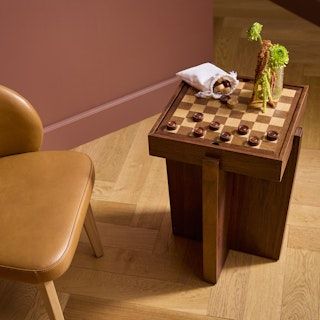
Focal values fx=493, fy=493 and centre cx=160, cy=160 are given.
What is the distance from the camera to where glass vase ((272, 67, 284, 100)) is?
1.45 m

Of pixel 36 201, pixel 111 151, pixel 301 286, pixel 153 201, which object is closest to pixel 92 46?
pixel 111 151

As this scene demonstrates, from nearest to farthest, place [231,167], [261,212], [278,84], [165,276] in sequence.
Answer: [231,167], [278,84], [261,212], [165,276]

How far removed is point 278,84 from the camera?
1.48 meters

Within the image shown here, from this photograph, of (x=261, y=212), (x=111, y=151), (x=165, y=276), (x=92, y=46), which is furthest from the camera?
(x=111, y=151)

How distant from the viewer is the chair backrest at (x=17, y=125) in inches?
58.7

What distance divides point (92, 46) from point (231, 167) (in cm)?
103

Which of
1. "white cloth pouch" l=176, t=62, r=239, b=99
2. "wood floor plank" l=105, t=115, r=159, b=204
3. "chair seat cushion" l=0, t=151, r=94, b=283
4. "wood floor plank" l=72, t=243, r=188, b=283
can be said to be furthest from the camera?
"wood floor plank" l=105, t=115, r=159, b=204

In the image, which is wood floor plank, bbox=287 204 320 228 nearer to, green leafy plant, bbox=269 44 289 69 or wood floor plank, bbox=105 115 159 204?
wood floor plank, bbox=105 115 159 204

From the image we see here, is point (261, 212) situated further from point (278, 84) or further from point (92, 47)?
point (92, 47)

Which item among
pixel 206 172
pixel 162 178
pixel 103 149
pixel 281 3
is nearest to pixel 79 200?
pixel 206 172

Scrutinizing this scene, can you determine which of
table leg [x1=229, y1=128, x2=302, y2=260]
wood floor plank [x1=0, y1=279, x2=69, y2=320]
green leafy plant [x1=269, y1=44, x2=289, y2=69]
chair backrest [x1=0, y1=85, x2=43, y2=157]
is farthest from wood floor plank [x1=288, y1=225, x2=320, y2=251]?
chair backrest [x1=0, y1=85, x2=43, y2=157]

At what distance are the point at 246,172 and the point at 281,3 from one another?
2.28 metres

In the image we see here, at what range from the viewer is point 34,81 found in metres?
2.06

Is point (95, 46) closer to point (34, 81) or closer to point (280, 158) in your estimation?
point (34, 81)
